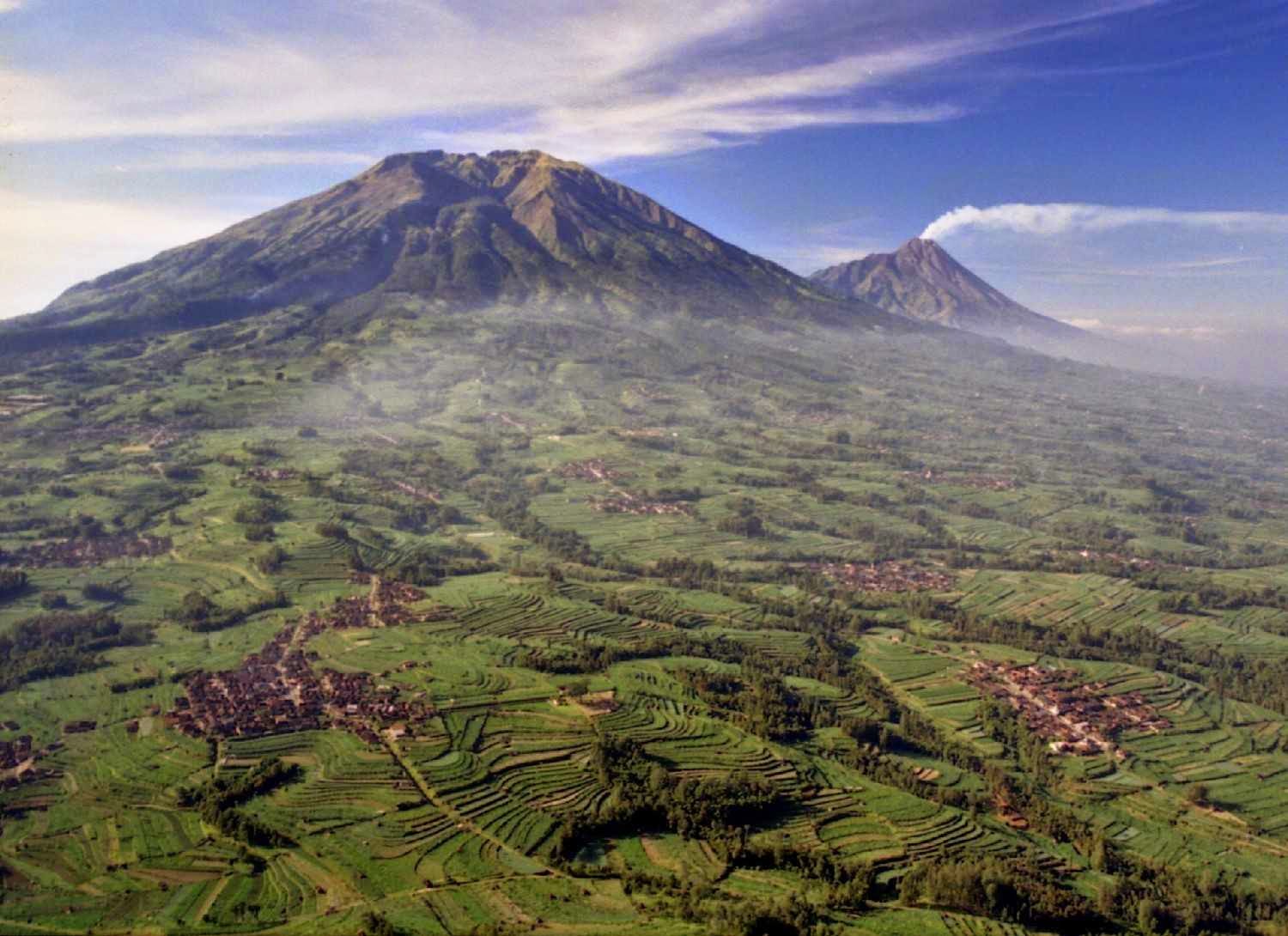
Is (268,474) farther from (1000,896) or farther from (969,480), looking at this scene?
(969,480)

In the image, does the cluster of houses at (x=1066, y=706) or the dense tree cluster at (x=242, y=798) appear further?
the cluster of houses at (x=1066, y=706)

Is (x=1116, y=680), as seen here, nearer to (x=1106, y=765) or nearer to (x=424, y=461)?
(x=1106, y=765)

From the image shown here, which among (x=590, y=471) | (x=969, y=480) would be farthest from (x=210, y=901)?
(x=969, y=480)

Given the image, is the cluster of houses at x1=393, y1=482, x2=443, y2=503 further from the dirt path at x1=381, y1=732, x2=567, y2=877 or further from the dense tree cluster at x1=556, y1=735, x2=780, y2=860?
the dense tree cluster at x1=556, y1=735, x2=780, y2=860

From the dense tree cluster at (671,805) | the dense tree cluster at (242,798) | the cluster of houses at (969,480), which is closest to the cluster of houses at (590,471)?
the cluster of houses at (969,480)

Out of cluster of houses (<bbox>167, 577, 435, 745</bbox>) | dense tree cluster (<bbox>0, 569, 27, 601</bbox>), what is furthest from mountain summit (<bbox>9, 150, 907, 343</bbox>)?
cluster of houses (<bbox>167, 577, 435, 745</bbox>)

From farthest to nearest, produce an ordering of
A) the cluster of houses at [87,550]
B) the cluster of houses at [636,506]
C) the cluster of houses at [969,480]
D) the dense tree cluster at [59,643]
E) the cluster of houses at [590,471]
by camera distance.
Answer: the cluster of houses at [969,480] → the cluster of houses at [590,471] → the cluster of houses at [636,506] → the cluster of houses at [87,550] → the dense tree cluster at [59,643]

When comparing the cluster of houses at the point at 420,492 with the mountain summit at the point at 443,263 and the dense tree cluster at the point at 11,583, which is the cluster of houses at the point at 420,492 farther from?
the mountain summit at the point at 443,263
